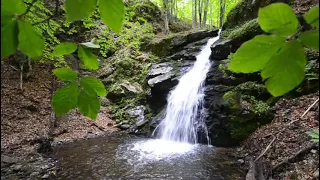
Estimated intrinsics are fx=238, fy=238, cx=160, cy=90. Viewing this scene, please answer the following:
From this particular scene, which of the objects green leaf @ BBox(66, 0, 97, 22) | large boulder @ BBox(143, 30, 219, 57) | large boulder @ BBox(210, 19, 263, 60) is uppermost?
large boulder @ BBox(143, 30, 219, 57)

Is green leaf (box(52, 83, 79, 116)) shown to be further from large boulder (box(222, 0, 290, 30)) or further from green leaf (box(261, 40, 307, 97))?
large boulder (box(222, 0, 290, 30))

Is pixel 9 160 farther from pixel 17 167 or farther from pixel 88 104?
pixel 88 104

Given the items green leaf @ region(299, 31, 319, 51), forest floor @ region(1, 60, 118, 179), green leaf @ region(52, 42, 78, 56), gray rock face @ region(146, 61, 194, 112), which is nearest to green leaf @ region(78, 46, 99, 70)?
green leaf @ region(52, 42, 78, 56)

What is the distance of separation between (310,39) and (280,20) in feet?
0.24

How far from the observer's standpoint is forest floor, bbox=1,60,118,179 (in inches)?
272

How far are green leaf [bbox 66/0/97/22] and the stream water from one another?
18.8 feet

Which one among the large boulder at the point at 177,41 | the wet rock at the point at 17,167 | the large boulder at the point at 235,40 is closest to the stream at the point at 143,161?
the wet rock at the point at 17,167

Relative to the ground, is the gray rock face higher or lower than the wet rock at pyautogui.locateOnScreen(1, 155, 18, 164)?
higher

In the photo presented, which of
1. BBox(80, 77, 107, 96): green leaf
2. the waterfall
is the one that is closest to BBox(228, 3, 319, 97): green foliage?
BBox(80, 77, 107, 96): green leaf

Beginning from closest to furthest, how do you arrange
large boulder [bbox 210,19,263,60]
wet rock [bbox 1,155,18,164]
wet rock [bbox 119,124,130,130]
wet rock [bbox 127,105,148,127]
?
wet rock [bbox 1,155,18,164], large boulder [bbox 210,19,263,60], wet rock [bbox 119,124,130,130], wet rock [bbox 127,105,148,127]

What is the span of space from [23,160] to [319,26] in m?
8.21

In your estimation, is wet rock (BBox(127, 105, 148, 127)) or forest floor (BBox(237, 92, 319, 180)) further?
wet rock (BBox(127, 105, 148, 127))

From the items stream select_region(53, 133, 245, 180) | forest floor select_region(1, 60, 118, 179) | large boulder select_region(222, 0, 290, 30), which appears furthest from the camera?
large boulder select_region(222, 0, 290, 30)

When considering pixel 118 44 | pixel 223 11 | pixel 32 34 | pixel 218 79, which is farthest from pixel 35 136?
pixel 223 11
